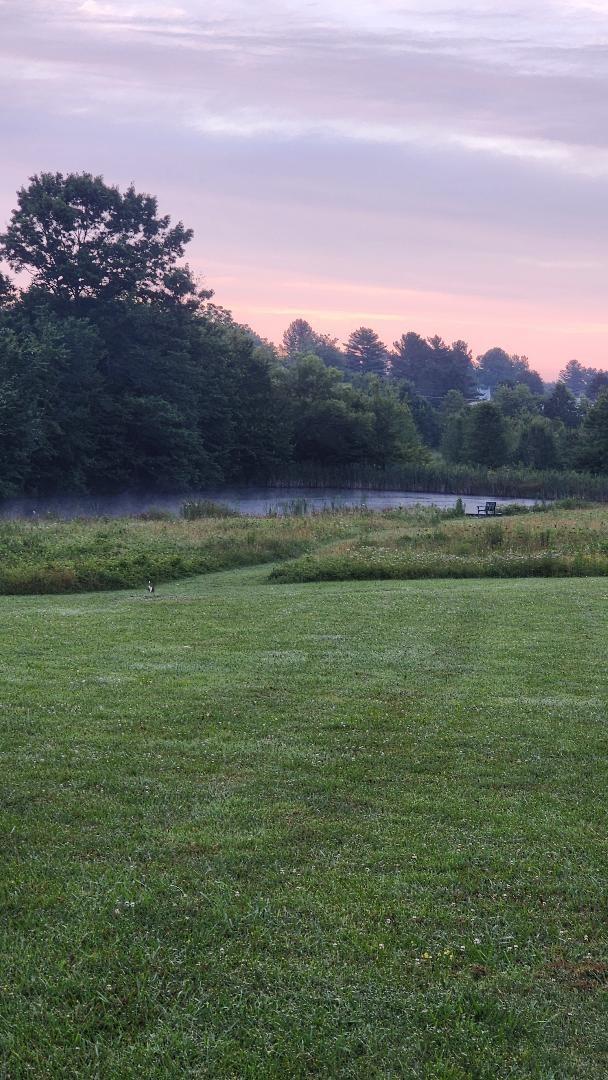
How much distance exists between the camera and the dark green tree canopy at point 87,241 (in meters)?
63.7

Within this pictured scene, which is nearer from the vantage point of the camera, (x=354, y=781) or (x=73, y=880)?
(x=73, y=880)

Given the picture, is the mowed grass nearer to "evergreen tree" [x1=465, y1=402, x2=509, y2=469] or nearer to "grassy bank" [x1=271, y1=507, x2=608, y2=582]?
"grassy bank" [x1=271, y1=507, x2=608, y2=582]

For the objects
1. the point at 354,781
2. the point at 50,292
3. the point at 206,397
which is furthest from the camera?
the point at 206,397

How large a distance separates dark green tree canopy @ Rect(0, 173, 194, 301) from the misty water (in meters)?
15.1

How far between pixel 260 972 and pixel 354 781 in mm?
2758

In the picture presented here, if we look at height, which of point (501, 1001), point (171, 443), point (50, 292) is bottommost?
point (501, 1001)

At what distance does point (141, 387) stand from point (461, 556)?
45464 millimetres

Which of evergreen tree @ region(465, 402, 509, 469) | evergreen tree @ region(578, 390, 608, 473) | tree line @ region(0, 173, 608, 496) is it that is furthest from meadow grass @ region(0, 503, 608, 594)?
evergreen tree @ region(465, 402, 509, 469)

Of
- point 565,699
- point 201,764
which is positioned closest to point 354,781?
point 201,764

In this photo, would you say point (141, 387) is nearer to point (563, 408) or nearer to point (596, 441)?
point (596, 441)

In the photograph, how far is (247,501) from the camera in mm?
66625

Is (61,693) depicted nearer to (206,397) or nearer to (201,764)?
(201,764)

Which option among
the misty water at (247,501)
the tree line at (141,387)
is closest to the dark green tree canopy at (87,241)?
the tree line at (141,387)

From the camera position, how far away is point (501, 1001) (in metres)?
A: 4.48
